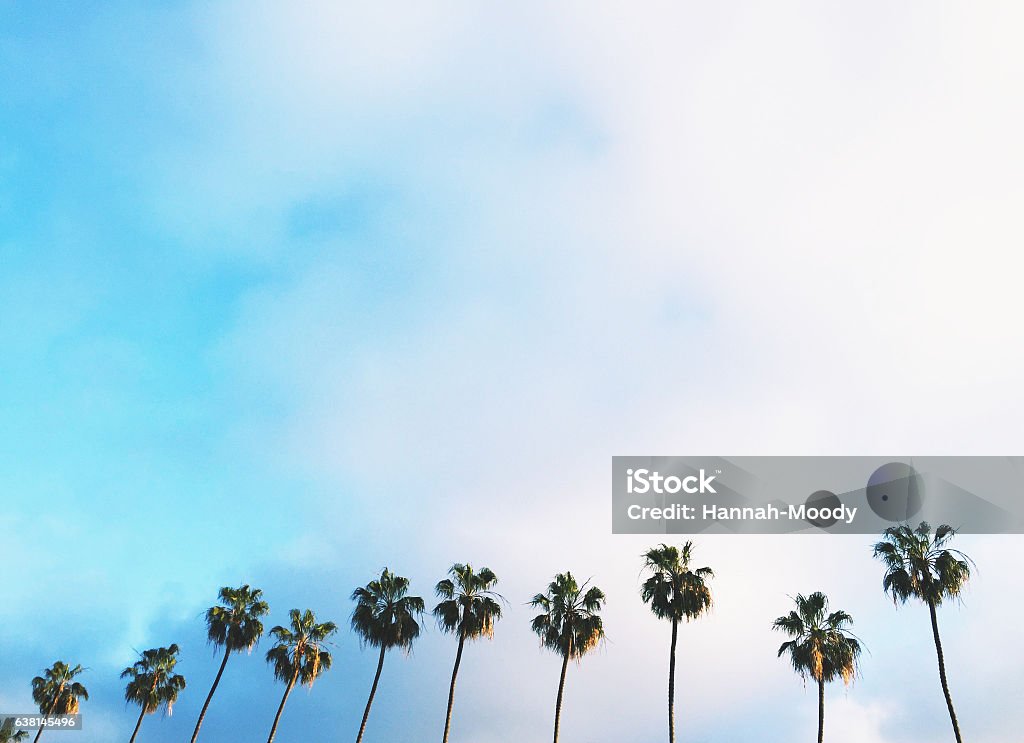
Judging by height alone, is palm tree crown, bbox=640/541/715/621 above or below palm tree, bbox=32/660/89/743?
above

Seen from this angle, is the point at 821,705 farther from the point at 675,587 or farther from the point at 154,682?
the point at 154,682

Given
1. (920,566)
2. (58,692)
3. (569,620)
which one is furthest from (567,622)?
(58,692)

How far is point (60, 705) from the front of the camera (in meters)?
72.6

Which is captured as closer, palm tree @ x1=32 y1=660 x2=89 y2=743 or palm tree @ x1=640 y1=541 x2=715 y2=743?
palm tree @ x1=640 y1=541 x2=715 y2=743

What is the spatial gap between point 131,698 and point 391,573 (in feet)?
117

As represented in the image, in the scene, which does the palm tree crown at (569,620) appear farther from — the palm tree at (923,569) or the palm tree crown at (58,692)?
the palm tree crown at (58,692)

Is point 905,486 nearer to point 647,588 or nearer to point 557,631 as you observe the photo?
point 647,588

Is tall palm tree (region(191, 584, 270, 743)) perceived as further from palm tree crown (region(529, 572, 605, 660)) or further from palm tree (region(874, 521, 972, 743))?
palm tree (region(874, 521, 972, 743))

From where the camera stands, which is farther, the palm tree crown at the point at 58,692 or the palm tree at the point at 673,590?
the palm tree crown at the point at 58,692

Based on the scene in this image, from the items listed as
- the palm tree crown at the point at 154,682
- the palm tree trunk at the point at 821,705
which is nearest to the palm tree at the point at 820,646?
the palm tree trunk at the point at 821,705

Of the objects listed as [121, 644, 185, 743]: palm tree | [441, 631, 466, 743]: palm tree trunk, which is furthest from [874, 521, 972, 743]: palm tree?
[121, 644, 185, 743]: palm tree

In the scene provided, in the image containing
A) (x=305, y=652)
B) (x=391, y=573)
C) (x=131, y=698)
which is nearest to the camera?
(x=391, y=573)

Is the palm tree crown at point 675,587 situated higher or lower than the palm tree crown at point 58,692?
higher

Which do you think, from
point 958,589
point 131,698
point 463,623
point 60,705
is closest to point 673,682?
point 463,623
